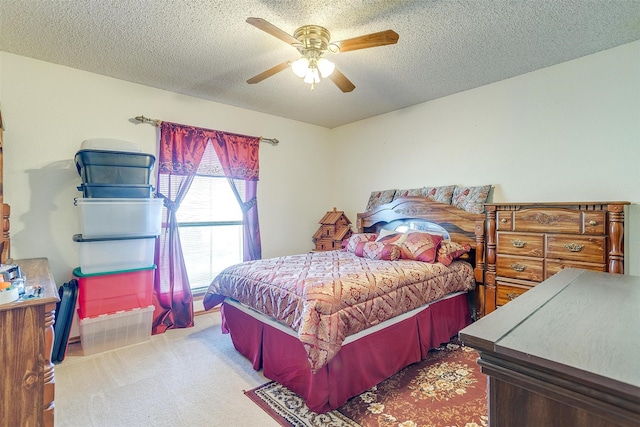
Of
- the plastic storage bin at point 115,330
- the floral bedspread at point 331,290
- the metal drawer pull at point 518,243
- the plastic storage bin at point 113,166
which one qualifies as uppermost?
the plastic storage bin at point 113,166

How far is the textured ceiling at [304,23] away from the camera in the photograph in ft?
6.76

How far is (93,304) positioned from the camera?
2695 millimetres

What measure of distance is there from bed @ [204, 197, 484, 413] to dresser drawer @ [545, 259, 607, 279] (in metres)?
0.60

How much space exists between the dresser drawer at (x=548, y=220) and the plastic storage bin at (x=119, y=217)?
332 centimetres

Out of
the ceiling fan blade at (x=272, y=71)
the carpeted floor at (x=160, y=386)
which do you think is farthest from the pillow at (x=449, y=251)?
the ceiling fan blade at (x=272, y=71)

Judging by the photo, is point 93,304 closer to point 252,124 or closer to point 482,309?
point 252,124

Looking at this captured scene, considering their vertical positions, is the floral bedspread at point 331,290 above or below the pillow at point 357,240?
below

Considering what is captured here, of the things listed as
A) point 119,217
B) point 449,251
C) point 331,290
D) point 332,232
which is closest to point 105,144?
point 119,217

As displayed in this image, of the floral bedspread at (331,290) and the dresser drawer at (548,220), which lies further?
the dresser drawer at (548,220)

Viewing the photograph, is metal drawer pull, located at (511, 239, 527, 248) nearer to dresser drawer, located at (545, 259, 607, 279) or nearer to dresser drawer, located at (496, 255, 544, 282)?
dresser drawer, located at (496, 255, 544, 282)

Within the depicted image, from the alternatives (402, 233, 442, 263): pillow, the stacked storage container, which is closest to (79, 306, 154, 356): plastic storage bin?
the stacked storage container

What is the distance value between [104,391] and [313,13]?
2953mm

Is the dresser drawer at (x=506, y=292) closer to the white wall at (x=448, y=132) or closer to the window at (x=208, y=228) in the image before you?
the white wall at (x=448, y=132)

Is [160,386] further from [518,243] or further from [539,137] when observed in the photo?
[539,137]
